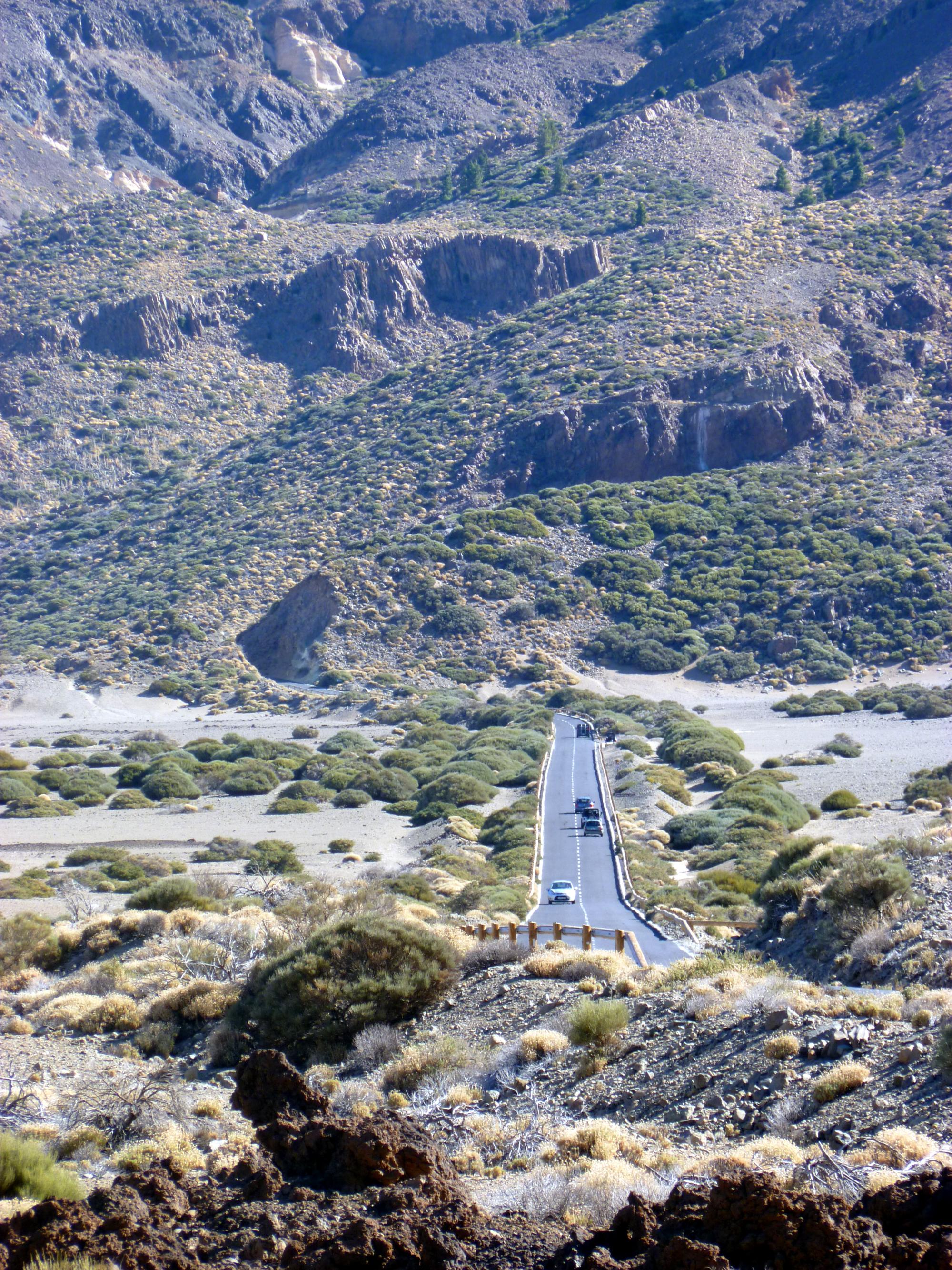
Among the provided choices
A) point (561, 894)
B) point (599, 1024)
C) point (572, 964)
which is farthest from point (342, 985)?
point (561, 894)

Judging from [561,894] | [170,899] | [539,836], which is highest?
[170,899]

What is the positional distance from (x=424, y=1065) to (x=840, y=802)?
76.0ft

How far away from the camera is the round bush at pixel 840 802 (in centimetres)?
3069

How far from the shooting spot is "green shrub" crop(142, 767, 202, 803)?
37156 mm

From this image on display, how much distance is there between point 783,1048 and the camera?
904cm

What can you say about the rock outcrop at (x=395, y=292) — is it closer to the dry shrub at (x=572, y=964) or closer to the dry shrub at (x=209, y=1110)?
the dry shrub at (x=572, y=964)

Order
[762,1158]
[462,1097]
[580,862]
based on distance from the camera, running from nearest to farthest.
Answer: [762,1158], [462,1097], [580,862]

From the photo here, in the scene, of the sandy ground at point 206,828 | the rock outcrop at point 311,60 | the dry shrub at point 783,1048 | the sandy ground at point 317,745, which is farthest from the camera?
the rock outcrop at point 311,60

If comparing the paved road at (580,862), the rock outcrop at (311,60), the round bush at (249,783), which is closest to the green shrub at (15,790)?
the round bush at (249,783)

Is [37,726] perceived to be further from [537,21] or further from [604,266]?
[537,21]

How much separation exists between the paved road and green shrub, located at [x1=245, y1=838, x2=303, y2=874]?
6.15 meters

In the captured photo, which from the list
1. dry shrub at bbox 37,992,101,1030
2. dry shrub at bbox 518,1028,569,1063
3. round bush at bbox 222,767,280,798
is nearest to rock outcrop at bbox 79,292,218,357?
round bush at bbox 222,767,280,798

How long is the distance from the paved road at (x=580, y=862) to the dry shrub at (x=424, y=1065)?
4601 mm

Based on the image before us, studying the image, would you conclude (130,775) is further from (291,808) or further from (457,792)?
(457,792)
